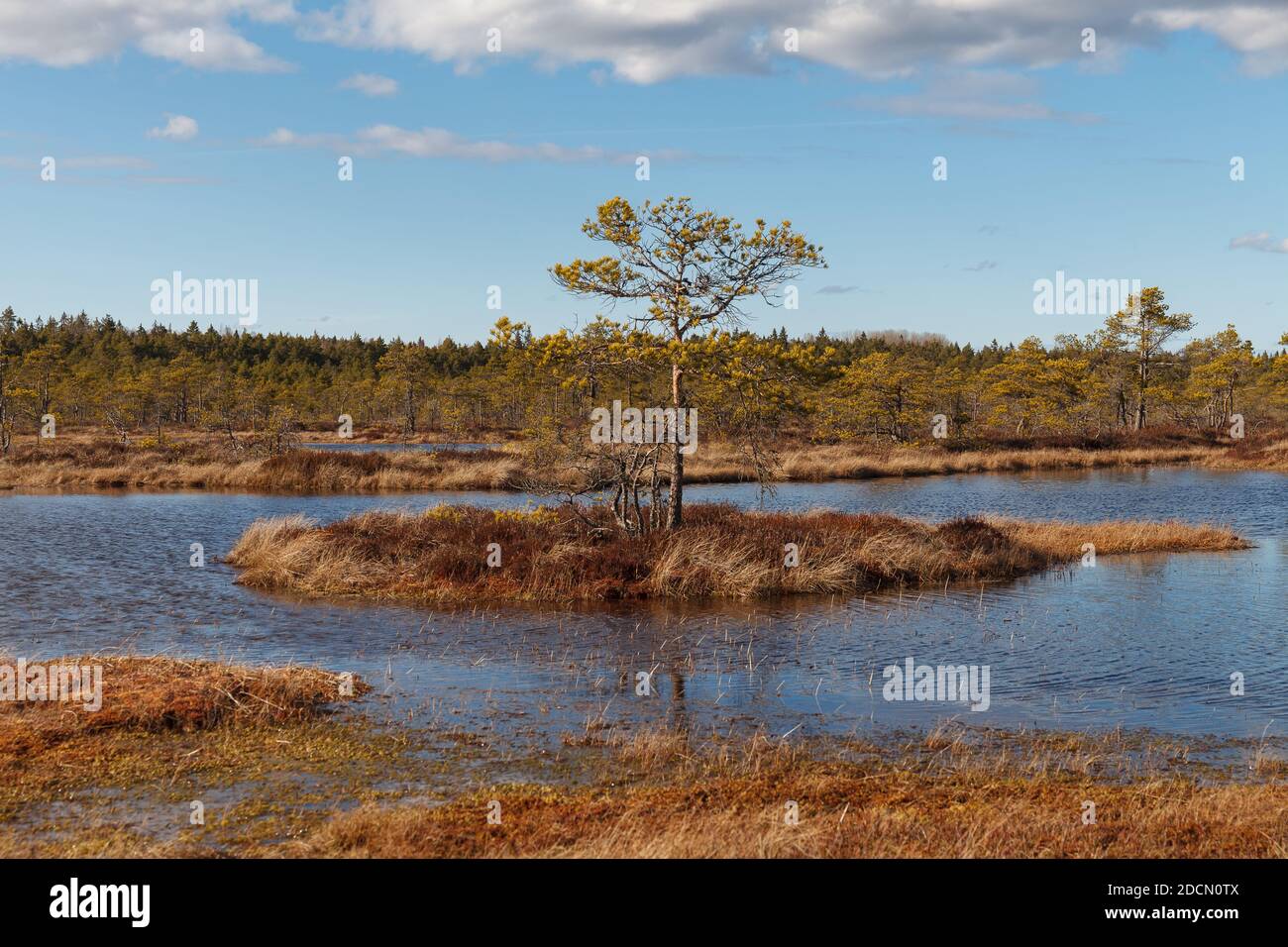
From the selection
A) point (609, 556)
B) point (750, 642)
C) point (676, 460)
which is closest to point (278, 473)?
point (676, 460)

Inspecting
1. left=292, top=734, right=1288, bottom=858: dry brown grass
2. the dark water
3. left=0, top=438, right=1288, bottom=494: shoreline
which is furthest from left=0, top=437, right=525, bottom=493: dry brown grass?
left=292, top=734, right=1288, bottom=858: dry brown grass

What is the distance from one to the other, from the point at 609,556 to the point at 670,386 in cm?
1397

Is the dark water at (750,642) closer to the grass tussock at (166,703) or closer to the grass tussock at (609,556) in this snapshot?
the grass tussock at (609,556)

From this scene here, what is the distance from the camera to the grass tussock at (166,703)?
12414 millimetres

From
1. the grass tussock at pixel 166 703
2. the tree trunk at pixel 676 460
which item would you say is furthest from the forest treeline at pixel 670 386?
the grass tussock at pixel 166 703

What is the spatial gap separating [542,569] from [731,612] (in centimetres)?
464

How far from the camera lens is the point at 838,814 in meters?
9.72

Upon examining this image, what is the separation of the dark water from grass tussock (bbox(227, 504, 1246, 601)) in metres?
1.07

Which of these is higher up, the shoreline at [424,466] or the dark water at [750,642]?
the shoreline at [424,466]

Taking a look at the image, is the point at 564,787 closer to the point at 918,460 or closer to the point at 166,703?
the point at 166,703

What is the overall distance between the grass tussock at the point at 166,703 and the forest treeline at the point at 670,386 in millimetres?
10470

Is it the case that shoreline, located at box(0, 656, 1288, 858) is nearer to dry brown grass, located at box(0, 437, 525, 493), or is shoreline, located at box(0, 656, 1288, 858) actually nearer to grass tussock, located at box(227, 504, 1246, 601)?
grass tussock, located at box(227, 504, 1246, 601)
